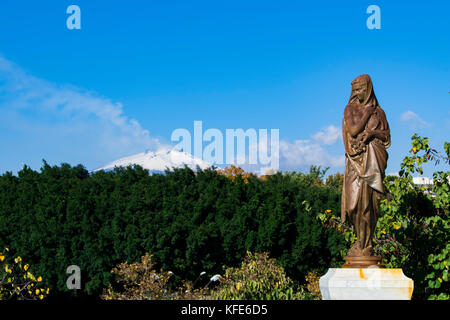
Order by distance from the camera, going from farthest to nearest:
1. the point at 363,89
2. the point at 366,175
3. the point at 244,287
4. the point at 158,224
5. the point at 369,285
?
the point at 158,224 → the point at 244,287 → the point at 363,89 → the point at 366,175 → the point at 369,285

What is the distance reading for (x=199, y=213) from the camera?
2541 centimetres

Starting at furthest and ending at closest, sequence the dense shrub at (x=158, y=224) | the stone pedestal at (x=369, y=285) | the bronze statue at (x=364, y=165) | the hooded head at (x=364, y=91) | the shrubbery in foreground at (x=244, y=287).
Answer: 1. the dense shrub at (x=158, y=224)
2. the shrubbery in foreground at (x=244, y=287)
3. the hooded head at (x=364, y=91)
4. the bronze statue at (x=364, y=165)
5. the stone pedestal at (x=369, y=285)

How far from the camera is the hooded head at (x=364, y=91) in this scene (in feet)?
31.4

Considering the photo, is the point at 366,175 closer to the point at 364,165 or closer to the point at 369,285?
the point at 364,165

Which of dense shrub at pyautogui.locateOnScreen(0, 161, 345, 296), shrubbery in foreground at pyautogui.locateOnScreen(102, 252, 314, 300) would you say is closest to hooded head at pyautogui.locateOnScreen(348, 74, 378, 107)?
shrubbery in foreground at pyautogui.locateOnScreen(102, 252, 314, 300)

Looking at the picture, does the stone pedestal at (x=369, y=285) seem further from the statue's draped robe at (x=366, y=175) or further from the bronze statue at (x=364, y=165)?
the statue's draped robe at (x=366, y=175)

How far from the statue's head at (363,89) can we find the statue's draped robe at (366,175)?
2 centimetres

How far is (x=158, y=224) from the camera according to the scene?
2448 centimetres

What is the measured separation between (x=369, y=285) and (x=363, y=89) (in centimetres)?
343

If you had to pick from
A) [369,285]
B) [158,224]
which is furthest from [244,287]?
[158,224]

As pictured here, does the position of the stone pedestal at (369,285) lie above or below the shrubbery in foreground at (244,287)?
above

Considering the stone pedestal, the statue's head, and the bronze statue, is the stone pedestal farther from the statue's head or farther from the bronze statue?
the statue's head

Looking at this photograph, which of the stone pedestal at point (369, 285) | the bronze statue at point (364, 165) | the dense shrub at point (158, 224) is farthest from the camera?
the dense shrub at point (158, 224)

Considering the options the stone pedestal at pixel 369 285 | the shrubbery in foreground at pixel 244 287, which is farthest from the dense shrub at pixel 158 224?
the stone pedestal at pixel 369 285
